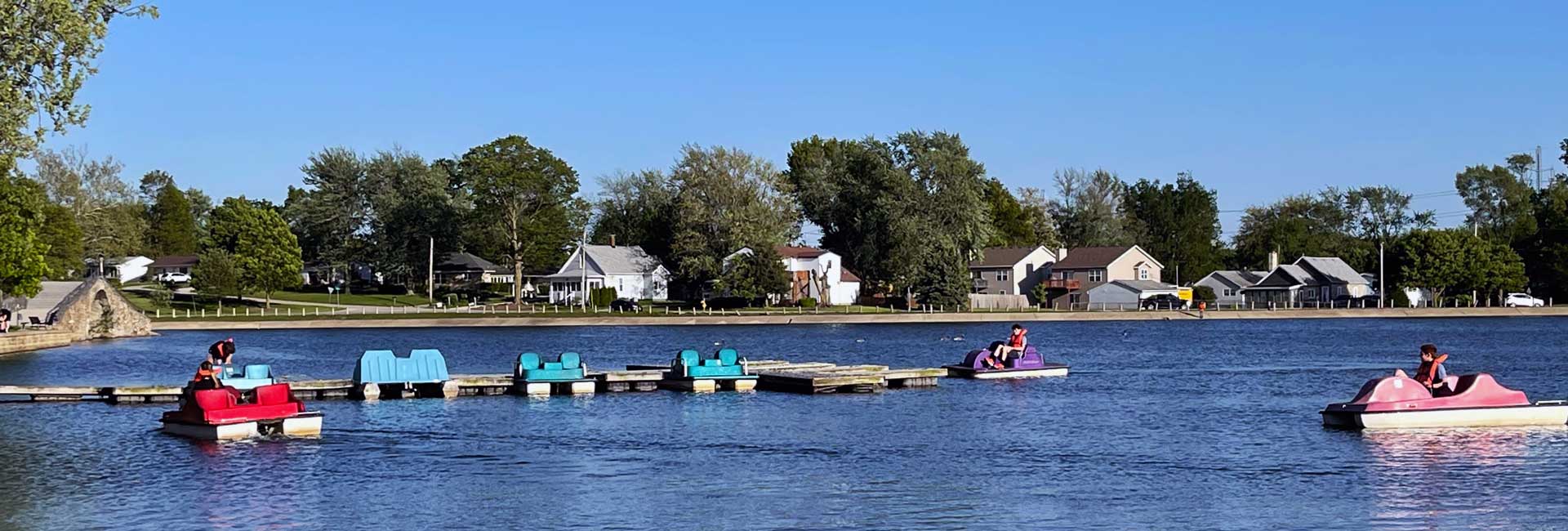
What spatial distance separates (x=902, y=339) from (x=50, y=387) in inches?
1995

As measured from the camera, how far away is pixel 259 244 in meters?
115

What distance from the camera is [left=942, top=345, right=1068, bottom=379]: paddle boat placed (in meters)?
48.5

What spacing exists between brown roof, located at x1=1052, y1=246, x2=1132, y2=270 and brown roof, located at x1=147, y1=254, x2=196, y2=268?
84.0m

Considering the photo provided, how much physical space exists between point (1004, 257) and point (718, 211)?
33594mm

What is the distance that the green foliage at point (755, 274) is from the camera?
115 metres

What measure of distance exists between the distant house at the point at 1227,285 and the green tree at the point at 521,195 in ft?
192

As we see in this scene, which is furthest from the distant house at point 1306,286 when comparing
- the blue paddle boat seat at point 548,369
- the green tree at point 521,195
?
the blue paddle boat seat at point 548,369

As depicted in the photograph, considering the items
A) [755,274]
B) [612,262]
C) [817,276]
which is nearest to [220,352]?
[755,274]

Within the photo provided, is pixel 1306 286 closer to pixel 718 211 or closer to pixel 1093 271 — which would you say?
pixel 1093 271

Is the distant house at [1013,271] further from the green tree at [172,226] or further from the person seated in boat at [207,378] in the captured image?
the person seated in boat at [207,378]

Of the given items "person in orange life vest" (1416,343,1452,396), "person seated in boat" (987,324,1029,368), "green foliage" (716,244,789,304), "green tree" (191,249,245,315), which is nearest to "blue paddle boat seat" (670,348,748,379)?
"person seated in boat" (987,324,1029,368)

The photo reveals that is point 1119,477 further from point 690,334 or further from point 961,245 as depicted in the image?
point 961,245

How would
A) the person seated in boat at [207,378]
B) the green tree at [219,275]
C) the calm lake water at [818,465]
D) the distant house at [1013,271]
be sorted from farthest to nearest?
the distant house at [1013,271] < the green tree at [219,275] < the person seated in boat at [207,378] < the calm lake water at [818,465]

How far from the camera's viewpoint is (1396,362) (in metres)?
62.1
